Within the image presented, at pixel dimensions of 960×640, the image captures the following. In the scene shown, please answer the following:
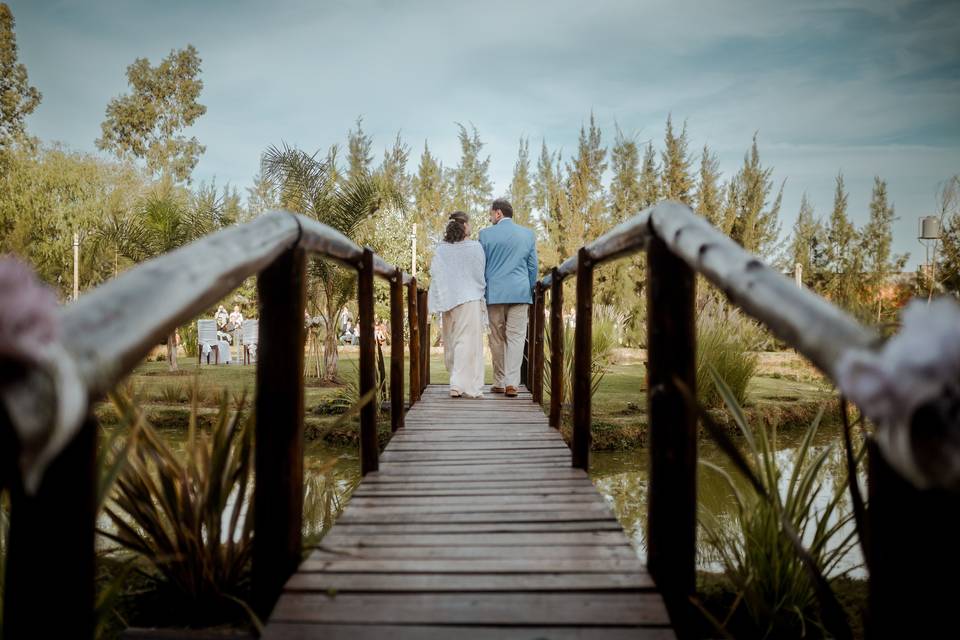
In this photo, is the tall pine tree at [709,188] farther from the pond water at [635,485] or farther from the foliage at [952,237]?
the pond water at [635,485]

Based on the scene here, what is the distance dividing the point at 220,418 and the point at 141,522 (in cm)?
37

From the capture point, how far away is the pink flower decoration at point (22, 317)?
2.39ft

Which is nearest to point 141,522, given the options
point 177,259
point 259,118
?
point 177,259

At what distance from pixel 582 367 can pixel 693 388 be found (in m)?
1.23

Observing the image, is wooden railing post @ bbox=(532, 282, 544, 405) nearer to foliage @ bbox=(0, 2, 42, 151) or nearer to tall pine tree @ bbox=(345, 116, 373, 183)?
tall pine tree @ bbox=(345, 116, 373, 183)

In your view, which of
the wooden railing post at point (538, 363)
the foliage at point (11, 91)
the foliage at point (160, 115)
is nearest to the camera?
the wooden railing post at point (538, 363)

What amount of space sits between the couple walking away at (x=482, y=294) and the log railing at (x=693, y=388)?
80.9 inches

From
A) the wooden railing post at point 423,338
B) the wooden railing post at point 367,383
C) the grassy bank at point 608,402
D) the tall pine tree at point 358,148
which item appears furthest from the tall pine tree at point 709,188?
the wooden railing post at point 367,383

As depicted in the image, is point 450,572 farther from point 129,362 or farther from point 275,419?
point 129,362

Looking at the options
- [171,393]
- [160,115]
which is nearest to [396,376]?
[171,393]

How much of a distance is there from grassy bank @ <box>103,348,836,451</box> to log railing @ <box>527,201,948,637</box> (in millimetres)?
3250

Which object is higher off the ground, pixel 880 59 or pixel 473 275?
pixel 880 59

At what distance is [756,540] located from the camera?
7.08 feet

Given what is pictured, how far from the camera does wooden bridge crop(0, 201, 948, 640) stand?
938 millimetres
